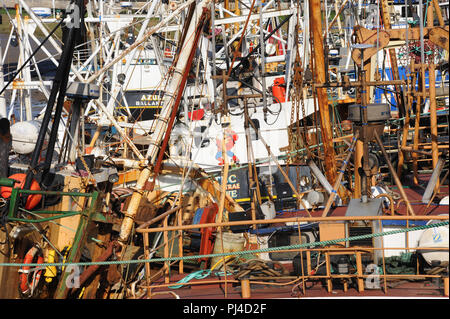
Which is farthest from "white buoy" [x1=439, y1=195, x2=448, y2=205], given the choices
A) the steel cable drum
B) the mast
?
the mast

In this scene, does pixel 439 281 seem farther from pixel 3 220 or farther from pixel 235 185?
pixel 235 185

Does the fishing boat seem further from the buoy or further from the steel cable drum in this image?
the buoy

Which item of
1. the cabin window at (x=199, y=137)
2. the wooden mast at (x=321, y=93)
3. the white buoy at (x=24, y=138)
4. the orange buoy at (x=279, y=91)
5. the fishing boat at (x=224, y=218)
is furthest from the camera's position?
the orange buoy at (x=279, y=91)

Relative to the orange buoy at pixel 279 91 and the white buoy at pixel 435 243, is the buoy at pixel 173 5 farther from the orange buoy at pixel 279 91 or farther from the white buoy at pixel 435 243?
the white buoy at pixel 435 243

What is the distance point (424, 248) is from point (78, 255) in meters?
4.65

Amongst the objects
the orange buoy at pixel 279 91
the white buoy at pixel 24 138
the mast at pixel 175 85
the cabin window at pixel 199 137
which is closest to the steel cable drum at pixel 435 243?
the mast at pixel 175 85

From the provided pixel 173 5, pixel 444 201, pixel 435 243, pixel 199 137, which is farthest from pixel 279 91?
pixel 435 243

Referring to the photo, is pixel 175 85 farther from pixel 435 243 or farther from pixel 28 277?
pixel 435 243

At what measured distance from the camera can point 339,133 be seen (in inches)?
625

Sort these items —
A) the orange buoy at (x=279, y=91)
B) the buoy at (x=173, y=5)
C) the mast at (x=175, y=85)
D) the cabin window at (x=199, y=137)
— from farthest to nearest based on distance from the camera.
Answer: the orange buoy at (x=279, y=91), the cabin window at (x=199, y=137), the buoy at (x=173, y=5), the mast at (x=175, y=85)

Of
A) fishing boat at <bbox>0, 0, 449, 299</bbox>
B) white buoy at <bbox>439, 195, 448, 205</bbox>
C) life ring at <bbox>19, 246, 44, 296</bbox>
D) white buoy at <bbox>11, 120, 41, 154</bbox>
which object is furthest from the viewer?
white buoy at <bbox>11, 120, 41, 154</bbox>

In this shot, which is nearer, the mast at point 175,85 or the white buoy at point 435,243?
the white buoy at point 435,243
